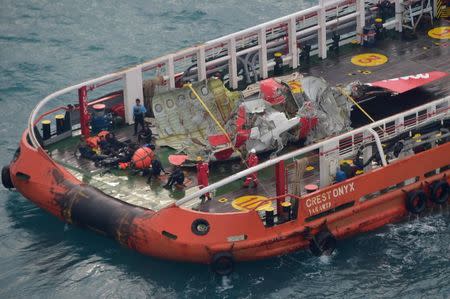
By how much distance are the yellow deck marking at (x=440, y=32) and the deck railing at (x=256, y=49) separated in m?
1.17

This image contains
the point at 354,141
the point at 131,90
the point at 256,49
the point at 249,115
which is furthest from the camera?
the point at 256,49

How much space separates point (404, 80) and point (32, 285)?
1345 centimetres

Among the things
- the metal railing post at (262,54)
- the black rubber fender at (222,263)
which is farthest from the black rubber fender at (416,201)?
the metal railing post at (262,54)

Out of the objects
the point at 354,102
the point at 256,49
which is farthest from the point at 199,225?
the point at 256,49

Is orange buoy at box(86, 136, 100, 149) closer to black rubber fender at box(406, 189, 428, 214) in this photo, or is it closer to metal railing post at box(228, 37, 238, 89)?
metal railing post at box(228, 37, 238, 89)

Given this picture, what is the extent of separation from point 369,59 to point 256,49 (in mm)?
4199

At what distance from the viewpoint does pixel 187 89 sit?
41594mm

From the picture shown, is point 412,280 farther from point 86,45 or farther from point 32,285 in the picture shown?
point 86,45

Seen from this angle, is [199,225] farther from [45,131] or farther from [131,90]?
[45,131]

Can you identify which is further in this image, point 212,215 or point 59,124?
point 59,124

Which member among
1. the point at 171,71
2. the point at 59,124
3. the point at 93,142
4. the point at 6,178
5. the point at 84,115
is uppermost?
the point at 171,71

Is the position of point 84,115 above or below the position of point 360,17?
below

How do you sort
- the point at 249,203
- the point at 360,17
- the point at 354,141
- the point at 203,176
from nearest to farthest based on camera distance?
the point at 249,203 → the point at 203,176 → the point at 354,141 → the point at 360,17

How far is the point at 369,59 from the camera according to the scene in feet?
150
